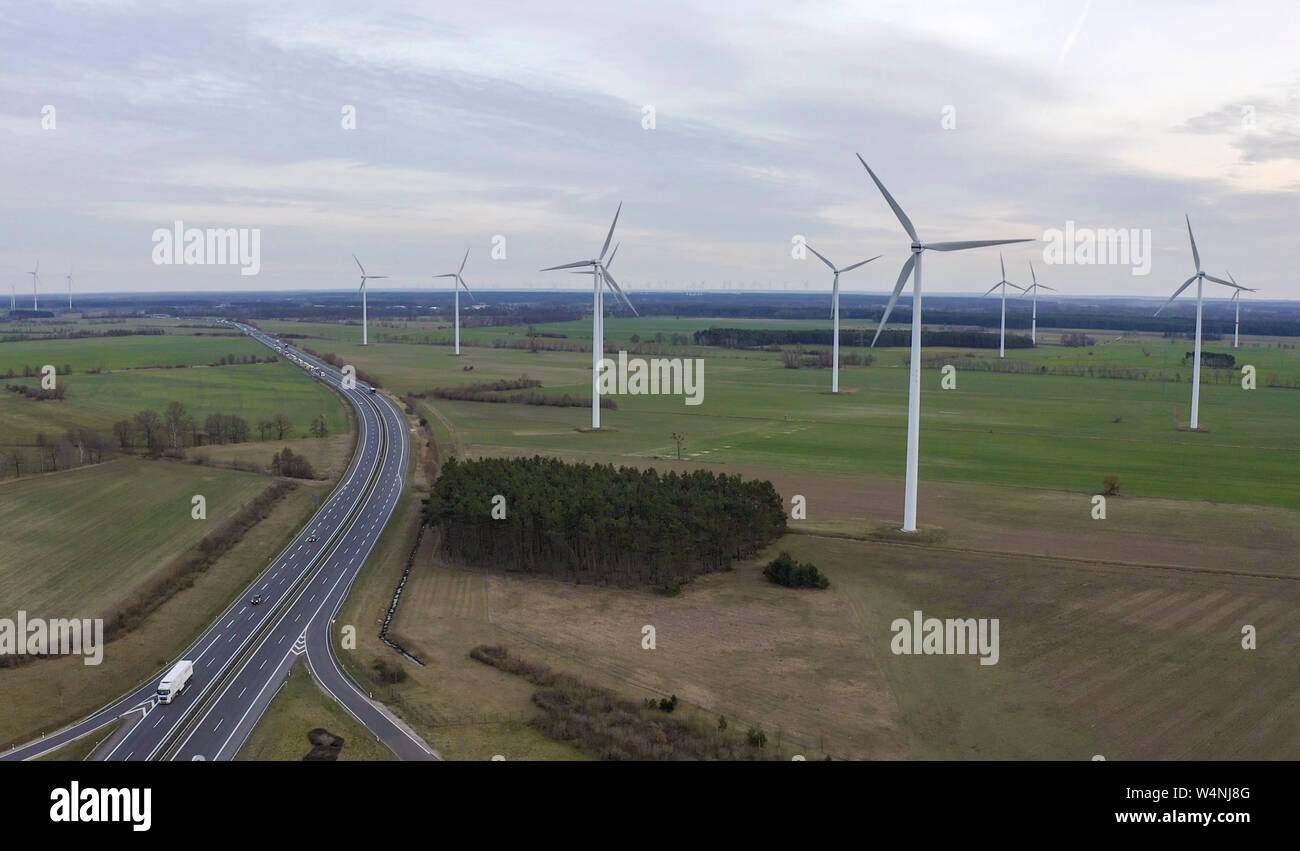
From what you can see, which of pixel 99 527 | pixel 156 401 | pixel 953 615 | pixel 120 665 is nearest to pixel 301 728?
pixel 120 665

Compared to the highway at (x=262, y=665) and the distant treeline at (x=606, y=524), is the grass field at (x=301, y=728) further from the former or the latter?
the distant treeline at (x=606, y=524)

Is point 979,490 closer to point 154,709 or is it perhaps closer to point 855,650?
point 855,650

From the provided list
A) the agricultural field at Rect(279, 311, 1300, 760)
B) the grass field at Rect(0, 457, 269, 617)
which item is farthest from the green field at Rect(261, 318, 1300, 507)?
the grass field at Rect(0, 457, 269, 617)

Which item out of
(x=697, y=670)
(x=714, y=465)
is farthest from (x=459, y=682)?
(x=714, y=465)

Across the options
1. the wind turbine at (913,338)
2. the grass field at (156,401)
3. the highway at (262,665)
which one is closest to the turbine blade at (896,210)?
the wind turbine at (913,338)

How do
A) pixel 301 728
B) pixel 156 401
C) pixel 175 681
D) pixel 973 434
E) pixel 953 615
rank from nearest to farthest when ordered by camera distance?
pixel 301 728
pixel 175 681
pixel 953 615
pixel 973 434
pixel 156 401

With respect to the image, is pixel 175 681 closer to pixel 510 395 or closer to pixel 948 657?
pixel 948 657

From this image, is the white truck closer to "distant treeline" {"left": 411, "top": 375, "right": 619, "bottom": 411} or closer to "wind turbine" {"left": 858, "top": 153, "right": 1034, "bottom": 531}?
"wind turbine" {"left": 858, "top": 153, "right": 1034, "bottom": 531}
